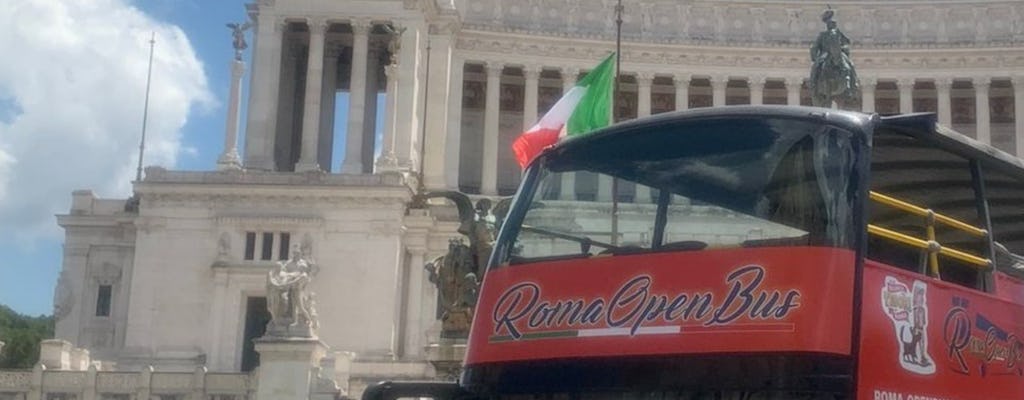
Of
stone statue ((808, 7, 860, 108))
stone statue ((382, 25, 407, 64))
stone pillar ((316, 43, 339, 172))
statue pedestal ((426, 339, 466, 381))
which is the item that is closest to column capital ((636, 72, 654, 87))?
stone statue ((382, 25, 407, 64))

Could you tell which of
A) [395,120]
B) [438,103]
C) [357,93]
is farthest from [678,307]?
[438,103]

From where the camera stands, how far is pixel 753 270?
970cm

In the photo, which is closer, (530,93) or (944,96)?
(530,93)

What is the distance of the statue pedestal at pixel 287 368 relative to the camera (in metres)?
37.7

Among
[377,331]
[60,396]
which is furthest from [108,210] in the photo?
[60,396]

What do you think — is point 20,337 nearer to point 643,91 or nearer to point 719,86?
point 643,91

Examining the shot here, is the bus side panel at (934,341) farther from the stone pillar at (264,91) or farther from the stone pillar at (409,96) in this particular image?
the stone pillar at (264,91)

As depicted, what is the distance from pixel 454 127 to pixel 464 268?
51395 mm

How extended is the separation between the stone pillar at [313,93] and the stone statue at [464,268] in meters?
45.1

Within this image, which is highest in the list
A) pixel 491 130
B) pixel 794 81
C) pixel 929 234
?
pixel 794 81

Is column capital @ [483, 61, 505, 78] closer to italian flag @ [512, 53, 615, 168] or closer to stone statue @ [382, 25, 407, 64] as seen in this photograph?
stone statue @ [382, 25, 407, 64]

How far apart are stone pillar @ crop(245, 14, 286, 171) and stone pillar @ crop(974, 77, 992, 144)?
43032 millimetres

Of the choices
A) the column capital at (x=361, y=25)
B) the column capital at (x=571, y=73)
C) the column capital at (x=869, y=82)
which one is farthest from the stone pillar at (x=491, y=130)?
the column capital at (x=869, y=82)

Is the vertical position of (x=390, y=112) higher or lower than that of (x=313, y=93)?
lower
